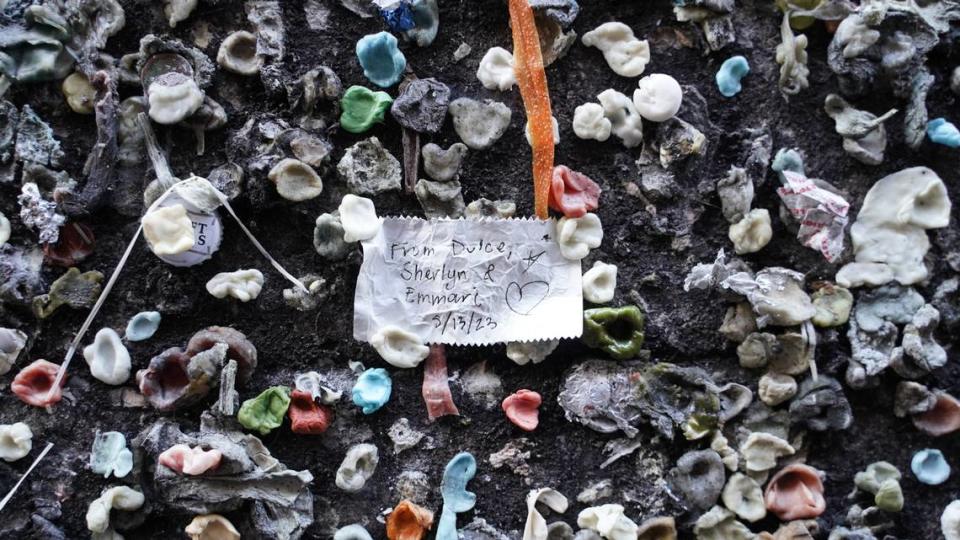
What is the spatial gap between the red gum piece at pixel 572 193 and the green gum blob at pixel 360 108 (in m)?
0.24

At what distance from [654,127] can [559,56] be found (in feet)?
0.53

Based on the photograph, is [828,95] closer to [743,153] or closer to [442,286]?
[743,153]

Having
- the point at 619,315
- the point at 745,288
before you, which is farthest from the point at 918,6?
the point at 619,315

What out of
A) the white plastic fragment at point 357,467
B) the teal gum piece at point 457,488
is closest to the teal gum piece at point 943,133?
the teal gum piece at point 457,488

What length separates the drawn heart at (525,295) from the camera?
1155mm

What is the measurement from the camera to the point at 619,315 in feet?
3.80

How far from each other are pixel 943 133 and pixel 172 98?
1.03m

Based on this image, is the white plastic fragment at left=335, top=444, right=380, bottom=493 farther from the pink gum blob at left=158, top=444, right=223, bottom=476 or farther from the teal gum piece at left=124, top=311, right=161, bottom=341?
the teal gum piece at left=124, top=311, right=161, bottom=341

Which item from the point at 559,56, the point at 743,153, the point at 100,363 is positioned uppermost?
the point at 559,56

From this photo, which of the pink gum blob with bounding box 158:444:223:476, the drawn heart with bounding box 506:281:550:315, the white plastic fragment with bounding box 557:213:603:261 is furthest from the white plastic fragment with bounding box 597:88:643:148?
the pink gum blob with bounding box 158:444:223:476

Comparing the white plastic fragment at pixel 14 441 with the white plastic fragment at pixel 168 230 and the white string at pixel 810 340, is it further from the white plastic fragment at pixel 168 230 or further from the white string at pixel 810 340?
the white string at pixel 810 340

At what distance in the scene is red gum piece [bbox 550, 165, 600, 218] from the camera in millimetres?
1145

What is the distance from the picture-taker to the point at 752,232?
3.90 feet

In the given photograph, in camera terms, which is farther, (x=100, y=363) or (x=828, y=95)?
(x=828, y=95)
